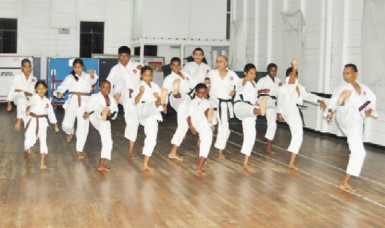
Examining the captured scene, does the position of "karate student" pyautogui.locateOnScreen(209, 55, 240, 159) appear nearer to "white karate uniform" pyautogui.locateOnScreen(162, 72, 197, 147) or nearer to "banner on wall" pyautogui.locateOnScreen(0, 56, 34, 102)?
"white karate uniform" pyautogui.locateOnScreen(162, 72, 197, 147)

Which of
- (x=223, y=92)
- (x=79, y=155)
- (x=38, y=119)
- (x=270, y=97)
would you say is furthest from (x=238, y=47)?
(x=38, y=119)

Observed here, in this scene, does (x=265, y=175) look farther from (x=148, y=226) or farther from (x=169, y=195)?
(x=148, y=226)

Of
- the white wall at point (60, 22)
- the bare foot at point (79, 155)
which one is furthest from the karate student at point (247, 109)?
the white wall at point (60, 22)

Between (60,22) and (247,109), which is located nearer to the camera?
(247,109)

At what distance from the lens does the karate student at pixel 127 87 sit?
859cm

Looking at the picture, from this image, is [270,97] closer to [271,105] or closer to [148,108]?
[271,105]

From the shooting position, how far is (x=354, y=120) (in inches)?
262

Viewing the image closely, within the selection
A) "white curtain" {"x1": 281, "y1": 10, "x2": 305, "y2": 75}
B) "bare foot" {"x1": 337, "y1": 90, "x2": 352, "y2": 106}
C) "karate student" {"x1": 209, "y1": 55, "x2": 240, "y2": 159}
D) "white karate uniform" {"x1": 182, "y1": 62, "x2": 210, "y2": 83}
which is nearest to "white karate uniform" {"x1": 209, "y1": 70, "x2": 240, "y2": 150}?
"karate student" {"x1": 209, "y1": 55, "x2": 240, "y2": 159}

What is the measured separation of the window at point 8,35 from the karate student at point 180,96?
1199cm

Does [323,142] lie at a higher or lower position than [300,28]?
lower

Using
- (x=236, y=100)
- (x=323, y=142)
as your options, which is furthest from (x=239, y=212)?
(x=323, y=142)

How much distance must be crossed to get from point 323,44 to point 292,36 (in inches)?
47.2

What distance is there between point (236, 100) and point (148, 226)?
3.55m

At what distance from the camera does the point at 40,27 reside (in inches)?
774
